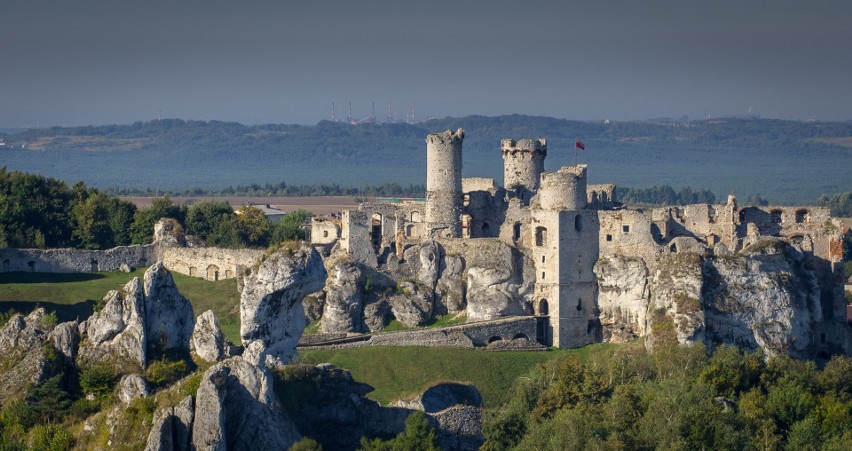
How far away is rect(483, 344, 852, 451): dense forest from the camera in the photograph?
144ft

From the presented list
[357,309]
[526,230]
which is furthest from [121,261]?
[526,230]

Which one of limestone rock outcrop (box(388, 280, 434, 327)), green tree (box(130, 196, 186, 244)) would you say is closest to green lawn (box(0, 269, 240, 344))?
green tree (box(130, 196, 186, 244))

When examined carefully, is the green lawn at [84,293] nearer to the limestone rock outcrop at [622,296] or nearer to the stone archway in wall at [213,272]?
the stone archway in wall at [213,272]

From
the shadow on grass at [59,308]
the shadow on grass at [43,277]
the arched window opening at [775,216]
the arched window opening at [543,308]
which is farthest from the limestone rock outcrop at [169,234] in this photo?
the arched window opening at [775,216]

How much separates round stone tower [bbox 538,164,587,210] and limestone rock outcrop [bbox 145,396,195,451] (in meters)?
30.6

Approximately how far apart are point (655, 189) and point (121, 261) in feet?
374

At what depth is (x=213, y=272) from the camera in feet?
234

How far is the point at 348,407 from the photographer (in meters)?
41.8

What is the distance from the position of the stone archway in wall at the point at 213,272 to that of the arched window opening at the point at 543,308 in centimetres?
1505

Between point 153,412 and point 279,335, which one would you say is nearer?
point 153,412

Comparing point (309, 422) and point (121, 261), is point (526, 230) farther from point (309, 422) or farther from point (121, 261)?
point (309, 422)

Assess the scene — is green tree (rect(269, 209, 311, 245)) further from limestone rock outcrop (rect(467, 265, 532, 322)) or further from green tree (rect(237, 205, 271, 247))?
limestone rock outcrop (rect(467, 265, 532, 322))

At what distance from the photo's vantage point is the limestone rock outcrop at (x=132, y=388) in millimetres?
39250

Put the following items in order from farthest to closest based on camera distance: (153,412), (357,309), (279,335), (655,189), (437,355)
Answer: (655,189) < (357,309) < (437,355) < (279,335) < (153,412)
